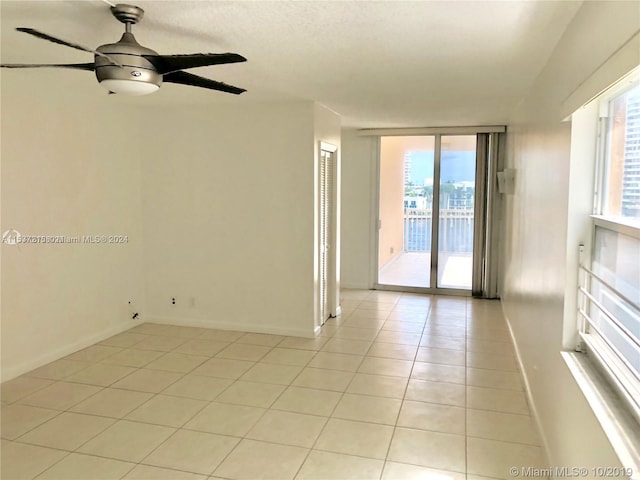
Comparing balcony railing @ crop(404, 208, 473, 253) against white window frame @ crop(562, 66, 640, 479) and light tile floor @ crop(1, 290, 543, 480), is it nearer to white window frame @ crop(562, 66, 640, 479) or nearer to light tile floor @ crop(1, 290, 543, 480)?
light tile floor @ crop(1, 290, 543, 480)

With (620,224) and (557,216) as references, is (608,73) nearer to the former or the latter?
(620,224)

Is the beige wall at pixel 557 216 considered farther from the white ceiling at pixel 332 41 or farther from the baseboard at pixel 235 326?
the baseboard at pixel 235 326

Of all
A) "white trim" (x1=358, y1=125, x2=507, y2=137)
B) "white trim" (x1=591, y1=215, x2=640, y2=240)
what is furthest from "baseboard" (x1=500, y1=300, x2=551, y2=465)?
"white trim" (x1=358, y1=125, x2=507, y2=137)

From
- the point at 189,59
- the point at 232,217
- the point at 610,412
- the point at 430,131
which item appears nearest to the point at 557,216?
the point at 610,412

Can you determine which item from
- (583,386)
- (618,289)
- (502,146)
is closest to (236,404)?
(583,386)

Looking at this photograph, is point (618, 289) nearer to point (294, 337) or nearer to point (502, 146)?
point (294, 337)

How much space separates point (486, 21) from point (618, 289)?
1.44m

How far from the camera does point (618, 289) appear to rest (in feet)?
6.21

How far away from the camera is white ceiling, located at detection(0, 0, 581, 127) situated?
2.31 m

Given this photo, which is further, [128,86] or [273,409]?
[273,409]

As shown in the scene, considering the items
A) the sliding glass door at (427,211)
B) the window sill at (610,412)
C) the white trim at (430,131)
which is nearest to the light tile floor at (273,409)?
the window sill at (610,412)

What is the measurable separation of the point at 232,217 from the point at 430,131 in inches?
125

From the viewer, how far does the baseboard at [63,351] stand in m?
3.88

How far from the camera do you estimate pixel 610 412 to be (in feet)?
5.57
